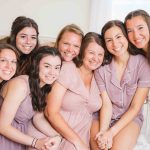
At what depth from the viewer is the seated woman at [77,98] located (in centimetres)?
187

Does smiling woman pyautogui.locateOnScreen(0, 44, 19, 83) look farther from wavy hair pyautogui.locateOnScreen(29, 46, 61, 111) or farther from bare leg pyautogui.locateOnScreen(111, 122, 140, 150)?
bare leg pyautogui.locateOnScreen(111, 122, 140, 150)

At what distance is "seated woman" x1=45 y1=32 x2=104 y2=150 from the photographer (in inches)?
73.6

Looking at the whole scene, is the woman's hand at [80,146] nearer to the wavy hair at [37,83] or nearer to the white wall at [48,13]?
the wavy hair at [37,83]

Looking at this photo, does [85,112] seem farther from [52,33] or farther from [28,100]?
[52,33]

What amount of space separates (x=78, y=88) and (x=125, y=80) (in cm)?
35

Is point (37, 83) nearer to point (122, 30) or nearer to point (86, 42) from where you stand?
point (86, 42)

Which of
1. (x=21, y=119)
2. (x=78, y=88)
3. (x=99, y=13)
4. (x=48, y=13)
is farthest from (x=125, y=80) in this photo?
(x=48, y=13)

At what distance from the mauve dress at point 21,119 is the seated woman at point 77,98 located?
0.14 m

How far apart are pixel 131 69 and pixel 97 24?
109cm

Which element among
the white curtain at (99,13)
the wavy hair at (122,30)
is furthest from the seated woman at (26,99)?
the white curtain at (99,13)

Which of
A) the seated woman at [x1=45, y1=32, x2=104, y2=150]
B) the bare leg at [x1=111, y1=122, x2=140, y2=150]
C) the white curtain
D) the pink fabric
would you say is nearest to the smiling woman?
the seated woman at [x1=45, y1=32, x2=104, y2=150]

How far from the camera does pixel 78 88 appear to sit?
1933 millimetres

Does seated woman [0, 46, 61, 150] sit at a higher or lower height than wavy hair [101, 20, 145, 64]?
lower

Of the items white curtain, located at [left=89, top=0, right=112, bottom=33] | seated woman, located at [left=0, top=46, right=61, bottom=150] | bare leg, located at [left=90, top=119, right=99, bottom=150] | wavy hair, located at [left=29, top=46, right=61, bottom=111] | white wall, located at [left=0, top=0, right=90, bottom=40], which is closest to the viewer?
seated woman, located at [left=0, top=46, right=61, bottom=150]
